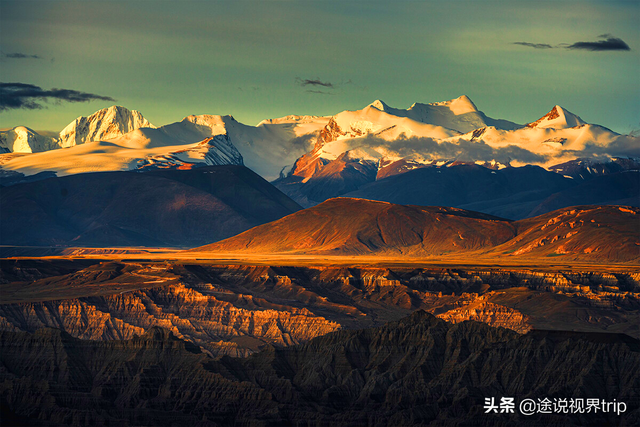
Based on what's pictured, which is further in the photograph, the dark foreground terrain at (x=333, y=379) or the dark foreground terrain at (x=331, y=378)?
the dark foreground terrain at (x=331, y=378)

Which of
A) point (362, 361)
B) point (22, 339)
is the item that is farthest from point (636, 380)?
point (22, 339)

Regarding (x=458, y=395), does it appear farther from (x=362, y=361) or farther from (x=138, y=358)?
(x=138, y=358)

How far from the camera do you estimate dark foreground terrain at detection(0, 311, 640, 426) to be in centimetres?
10412

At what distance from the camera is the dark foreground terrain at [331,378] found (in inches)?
4099

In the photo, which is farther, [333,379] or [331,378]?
[331,378]

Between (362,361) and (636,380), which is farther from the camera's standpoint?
(362,361)

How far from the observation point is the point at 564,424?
97.8 meters

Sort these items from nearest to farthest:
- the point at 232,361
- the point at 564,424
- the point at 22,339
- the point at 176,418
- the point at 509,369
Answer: the point at 564,424 → the point at 176,418 → the point at 509,369 → the point at 232,361 → the point at 22,339

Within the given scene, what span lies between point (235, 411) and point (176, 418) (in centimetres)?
621

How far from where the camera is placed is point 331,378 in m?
117

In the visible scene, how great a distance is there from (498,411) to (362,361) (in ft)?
79.2

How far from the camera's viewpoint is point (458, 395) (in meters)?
107

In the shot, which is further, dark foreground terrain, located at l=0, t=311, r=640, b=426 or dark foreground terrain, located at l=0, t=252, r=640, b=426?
dark foreground terrain, located at l=0, t=311, r=640, b=426

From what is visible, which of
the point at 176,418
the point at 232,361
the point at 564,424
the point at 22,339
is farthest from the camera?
the point at 22,339
